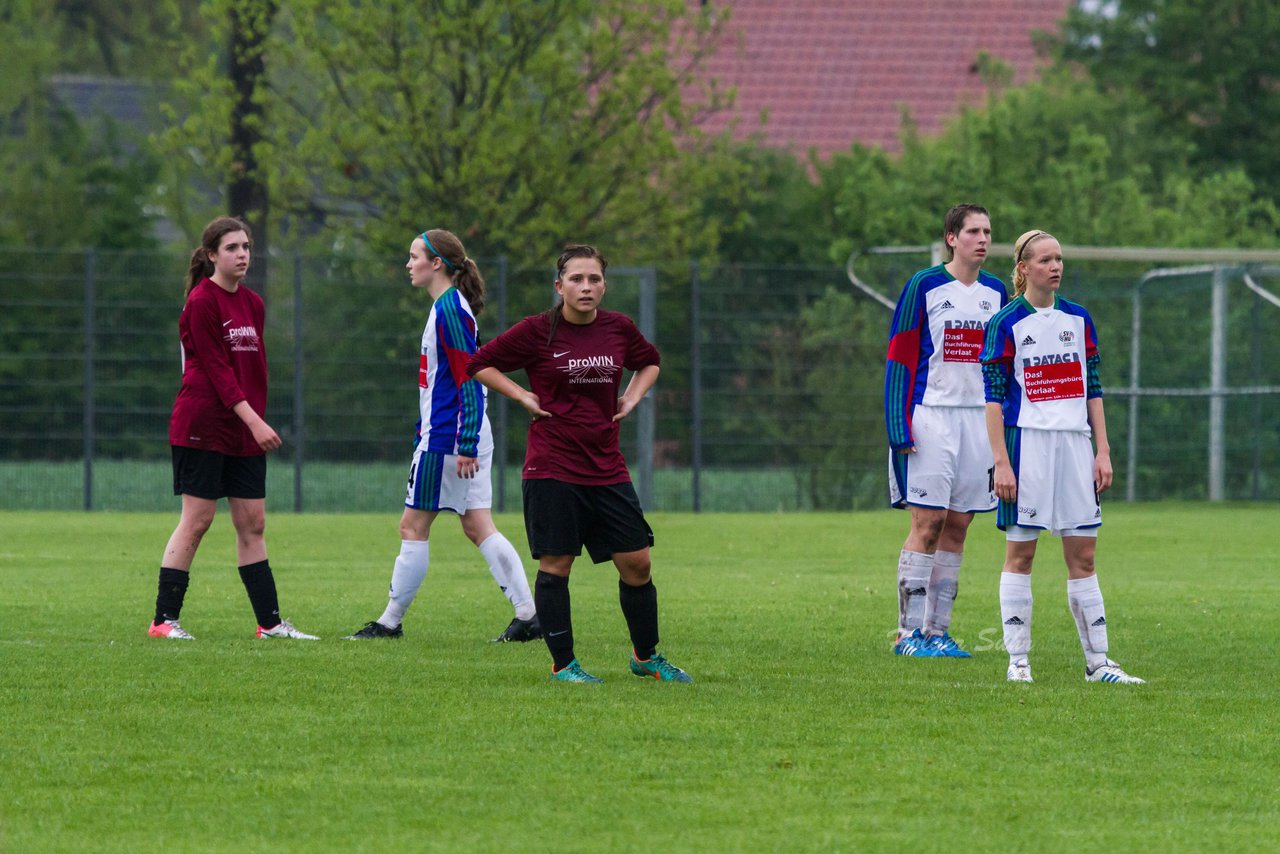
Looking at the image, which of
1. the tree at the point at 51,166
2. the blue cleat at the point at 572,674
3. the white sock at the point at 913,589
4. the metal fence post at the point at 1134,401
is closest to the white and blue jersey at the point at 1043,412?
the white sock at the point at 913,589

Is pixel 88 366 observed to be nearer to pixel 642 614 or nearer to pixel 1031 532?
pixel 642 614

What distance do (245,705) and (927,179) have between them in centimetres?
2268

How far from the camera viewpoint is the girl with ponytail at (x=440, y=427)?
9484mm

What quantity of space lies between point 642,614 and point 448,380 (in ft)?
6.57

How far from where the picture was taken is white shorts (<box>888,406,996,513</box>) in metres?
9.34

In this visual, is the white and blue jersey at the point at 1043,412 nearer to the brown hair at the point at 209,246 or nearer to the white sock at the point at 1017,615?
the white sock at the point at 1017,615

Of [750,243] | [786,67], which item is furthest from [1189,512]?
[786,67]

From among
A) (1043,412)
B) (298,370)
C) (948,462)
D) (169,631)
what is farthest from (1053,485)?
(298,370)

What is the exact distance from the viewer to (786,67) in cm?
4331

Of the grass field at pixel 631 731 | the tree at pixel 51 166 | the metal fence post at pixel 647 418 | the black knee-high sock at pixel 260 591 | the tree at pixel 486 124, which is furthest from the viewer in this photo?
the tree at pixel 51 166

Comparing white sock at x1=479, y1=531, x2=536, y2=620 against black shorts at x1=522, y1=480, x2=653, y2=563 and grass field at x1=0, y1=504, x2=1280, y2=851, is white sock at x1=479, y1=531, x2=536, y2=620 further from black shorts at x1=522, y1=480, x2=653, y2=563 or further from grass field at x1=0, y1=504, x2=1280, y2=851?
black shorts at x1=522, y1=480, x2=653, y2=563

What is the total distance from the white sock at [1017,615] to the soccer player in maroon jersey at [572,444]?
53.7 inches

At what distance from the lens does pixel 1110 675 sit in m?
8.11

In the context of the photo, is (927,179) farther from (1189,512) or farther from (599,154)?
(1189,512)
